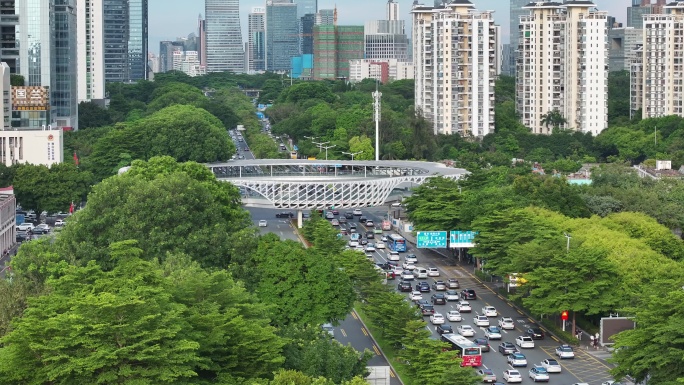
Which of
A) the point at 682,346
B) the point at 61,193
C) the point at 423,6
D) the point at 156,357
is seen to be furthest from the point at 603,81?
the point at 156,357

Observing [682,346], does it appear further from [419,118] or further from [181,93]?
[181,93]

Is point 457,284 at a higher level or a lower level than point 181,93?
lower

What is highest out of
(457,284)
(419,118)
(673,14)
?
(673,14)

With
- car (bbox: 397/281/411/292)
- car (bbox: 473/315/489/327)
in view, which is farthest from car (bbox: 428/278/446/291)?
car (bbox: 473/315/489/327)

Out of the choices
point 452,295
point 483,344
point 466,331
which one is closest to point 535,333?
point 466,331

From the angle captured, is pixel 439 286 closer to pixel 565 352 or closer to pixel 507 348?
pixel 507 348

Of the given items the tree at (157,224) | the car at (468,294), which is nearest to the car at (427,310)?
the car at (468,294)

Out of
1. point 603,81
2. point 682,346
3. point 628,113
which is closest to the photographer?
point 682,346

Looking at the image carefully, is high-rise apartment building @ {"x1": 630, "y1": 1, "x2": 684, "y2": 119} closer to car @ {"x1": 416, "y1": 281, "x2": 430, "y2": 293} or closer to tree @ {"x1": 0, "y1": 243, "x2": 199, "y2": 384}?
car @ {"x1": 416, "y1": 281, "x2": 430, "y2": 293}
